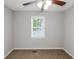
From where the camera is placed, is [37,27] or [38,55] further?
[37,27]

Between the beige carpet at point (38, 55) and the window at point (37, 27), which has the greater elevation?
the window at point (37, 27)

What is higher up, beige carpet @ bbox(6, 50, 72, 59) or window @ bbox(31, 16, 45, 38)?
window @ bbox(31, 16, 45, 38)

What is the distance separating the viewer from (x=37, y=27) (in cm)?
625

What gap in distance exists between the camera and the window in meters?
6.24

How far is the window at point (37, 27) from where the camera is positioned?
6.24 meters

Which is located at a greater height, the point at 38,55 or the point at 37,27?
the point at 37,27

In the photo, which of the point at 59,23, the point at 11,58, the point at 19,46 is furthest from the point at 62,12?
the point at 11,58

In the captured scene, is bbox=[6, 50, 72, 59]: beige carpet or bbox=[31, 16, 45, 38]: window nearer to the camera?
bbox=[6, 50, 72, 59]: beige carpet

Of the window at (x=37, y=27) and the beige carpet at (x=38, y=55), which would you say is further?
the window at (x=37, y=27)
